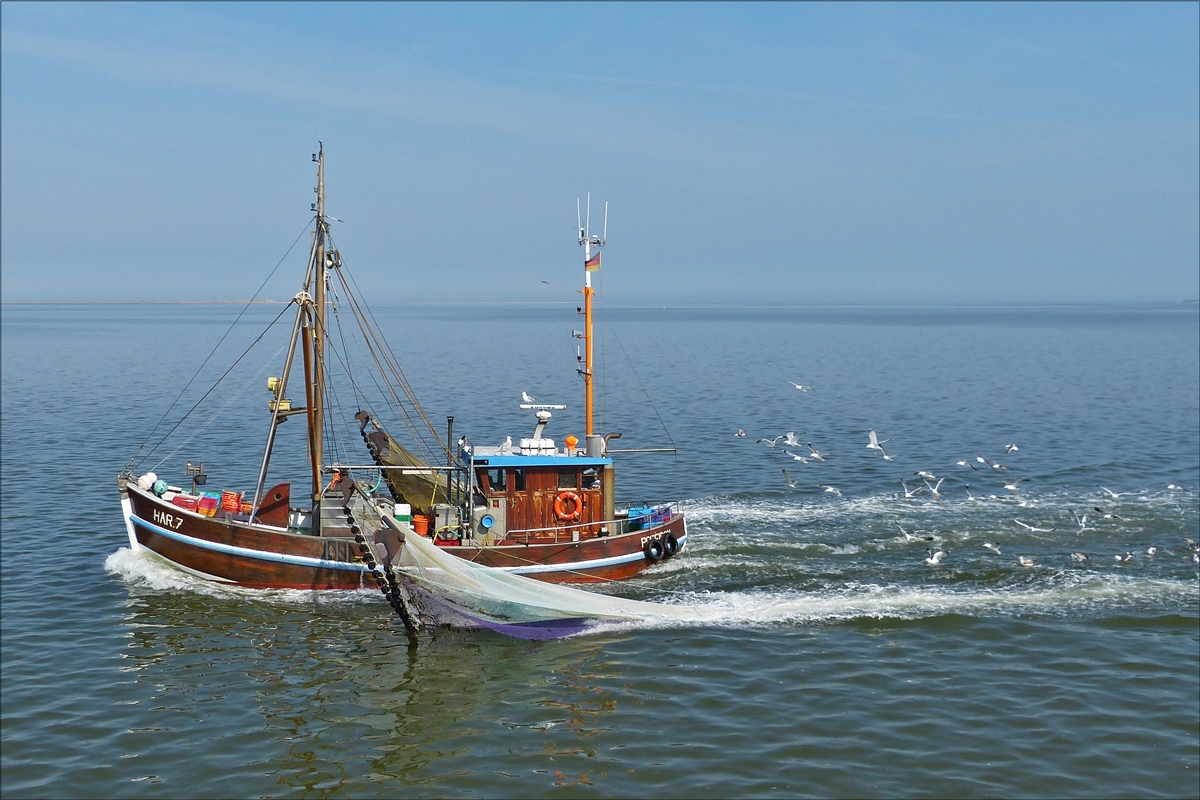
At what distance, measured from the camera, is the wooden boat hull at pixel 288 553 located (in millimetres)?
27391

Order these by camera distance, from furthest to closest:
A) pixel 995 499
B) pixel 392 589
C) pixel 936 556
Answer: pixel 995 499 → pixel 936 556 → pixel 392 589

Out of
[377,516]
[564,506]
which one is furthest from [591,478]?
[377,516]

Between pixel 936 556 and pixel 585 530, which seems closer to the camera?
pixel 936 556

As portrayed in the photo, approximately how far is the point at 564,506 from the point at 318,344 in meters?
8.77

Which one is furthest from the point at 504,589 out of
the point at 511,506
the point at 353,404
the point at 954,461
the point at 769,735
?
the point at 353,404

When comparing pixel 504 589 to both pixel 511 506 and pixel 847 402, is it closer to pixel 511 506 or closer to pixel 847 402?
pixel 511 506

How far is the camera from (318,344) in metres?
29.5

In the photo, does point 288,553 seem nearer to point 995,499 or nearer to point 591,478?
point 591,478

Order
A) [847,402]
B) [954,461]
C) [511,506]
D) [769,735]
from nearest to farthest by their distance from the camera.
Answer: [769,735] → [511,506] → [954,461] → [847,402]

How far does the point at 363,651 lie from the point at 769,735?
32.6ft

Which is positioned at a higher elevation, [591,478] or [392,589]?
[591,478]

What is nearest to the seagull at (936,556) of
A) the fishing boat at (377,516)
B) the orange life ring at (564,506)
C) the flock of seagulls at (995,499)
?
the flock of seagulls at (995,499)

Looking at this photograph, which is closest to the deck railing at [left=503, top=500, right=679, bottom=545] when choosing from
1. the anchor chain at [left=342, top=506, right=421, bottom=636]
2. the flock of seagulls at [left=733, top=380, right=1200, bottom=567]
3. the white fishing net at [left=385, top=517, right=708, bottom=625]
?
the white fishing net at [left=385, top=517, right=708, bottom=625]

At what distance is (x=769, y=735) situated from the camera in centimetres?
1914
